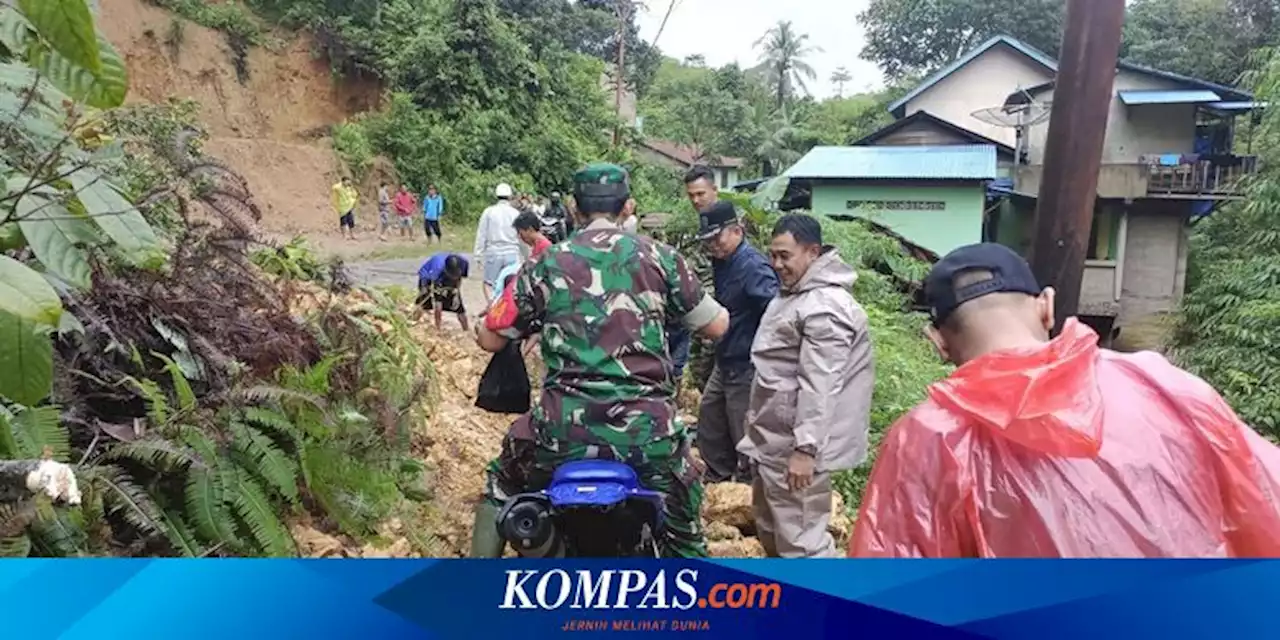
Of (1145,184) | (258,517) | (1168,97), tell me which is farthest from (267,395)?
(1168,97)

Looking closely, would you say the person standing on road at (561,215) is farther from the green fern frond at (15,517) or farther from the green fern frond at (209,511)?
the green fern frond at (15,517)

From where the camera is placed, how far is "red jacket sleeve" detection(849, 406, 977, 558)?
4.25 ft

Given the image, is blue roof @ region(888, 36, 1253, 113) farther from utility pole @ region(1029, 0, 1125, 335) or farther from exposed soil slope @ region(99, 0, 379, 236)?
utility pole @ region(1029, 0, 1125, 335)

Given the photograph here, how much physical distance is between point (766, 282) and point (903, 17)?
37.1m

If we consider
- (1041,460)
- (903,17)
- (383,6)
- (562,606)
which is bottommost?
(562,606)

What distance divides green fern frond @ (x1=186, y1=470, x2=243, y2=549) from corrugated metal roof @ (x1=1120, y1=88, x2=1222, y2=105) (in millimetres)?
18532

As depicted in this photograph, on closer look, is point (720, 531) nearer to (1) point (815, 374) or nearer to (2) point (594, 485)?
(1) point (815, 374)

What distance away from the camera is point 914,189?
16531 mm

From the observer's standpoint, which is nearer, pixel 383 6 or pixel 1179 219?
pixel 1179 219

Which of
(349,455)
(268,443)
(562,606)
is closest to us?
(562,606)

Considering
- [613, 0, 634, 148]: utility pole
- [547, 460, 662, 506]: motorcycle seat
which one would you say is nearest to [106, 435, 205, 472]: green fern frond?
[547, 460, 662, 506]: motorcycle seat

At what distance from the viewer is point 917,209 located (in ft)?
54.6

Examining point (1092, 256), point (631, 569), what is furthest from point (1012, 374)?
point (1092, 256)

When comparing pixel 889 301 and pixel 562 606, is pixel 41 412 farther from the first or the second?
pixel 889 301
